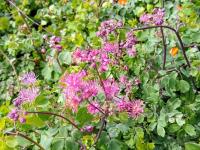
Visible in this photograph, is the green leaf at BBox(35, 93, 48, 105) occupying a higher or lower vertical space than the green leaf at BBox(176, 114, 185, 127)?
higher

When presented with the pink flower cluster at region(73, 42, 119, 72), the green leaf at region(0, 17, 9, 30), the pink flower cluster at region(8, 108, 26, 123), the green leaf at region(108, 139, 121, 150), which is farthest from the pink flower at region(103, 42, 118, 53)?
the green leaf at region(0, 17, 9, 30)

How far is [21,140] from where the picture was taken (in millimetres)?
1405

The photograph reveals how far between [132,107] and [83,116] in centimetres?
19

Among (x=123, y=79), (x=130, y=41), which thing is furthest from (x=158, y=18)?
(x=123, y=79)

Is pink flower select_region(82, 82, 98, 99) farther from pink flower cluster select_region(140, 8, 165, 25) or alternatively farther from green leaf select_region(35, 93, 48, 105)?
pink flower cluster select_region(140, 8, 165, 25)

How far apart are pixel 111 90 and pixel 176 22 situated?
26.7 inches

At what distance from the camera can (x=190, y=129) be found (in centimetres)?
156

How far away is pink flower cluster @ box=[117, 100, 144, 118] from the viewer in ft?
4.67

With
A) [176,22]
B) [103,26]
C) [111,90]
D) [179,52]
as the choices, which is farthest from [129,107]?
[176,22]

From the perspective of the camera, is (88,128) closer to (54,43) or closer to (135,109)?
(135,109)

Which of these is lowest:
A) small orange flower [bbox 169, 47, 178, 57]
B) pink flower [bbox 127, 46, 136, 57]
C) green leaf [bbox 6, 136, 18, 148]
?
green leaf [bbox 6, 136, 18, 148]

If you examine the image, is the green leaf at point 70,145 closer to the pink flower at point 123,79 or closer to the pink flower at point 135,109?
the pink flower at point 135,109

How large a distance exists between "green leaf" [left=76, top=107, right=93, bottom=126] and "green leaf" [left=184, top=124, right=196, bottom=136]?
0.38m

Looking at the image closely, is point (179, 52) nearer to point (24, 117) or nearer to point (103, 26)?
point (103, 26)
